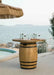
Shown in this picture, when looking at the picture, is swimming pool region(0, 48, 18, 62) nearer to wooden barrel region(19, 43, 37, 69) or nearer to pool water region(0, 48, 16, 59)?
pool water region(0, 48, 16, 59)

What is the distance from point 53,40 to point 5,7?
491 cm

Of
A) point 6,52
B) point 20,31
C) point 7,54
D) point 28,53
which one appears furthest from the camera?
point 6,52

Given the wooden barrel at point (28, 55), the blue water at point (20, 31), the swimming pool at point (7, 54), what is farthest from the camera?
the blue water at point (20, 31)

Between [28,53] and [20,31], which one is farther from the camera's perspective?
[20,31]

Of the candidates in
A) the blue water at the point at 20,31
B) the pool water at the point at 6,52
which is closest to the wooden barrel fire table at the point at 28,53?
the blue water at the point at 20,31

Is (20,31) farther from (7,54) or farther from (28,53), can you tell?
(7,54)

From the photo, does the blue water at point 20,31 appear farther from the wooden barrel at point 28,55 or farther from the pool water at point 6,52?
the wooden barrel at point 28,55

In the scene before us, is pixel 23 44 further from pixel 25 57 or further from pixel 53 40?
pixel 53 40

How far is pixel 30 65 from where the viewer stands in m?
4.54

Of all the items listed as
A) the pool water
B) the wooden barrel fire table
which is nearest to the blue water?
the pool water

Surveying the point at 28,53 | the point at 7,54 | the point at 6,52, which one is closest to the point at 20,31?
the point at 28,53

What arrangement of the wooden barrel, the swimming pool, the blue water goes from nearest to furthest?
the wooden barrel
the swimming pool
the blue water

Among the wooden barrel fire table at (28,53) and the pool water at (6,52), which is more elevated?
the wooden barrel fire table at (28,53)

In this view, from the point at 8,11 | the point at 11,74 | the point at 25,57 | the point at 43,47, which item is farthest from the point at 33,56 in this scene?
the point at 43,47
